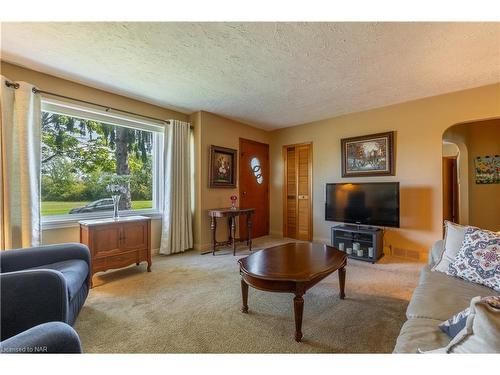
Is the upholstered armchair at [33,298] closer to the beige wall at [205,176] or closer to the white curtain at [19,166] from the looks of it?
the white curtain at [19,166]

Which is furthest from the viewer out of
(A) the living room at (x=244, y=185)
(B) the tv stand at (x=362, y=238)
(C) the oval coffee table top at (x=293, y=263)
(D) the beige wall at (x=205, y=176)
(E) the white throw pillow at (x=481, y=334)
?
(D) the beige wall at (x=205, y=176)

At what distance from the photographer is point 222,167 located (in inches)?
165

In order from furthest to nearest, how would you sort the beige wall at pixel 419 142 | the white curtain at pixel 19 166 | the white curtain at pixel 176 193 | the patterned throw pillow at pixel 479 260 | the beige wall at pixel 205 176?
the beige wall at pixel 205 176 < the white curtain at pixel 176 193 < the beige wall at pixel 419 142 < the white curtain at pixel 19 166 < the patterned throw pillow at pixel 479 260

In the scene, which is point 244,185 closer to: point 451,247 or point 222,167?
point 222,167

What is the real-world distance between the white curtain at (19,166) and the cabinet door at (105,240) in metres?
0.61

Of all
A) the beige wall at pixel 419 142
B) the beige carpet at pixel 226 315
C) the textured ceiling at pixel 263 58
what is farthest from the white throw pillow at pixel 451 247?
the beige wall at pixel 419 142

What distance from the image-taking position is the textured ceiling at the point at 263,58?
73.3 inches

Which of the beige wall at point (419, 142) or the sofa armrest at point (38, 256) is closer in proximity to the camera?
the sofa armrest at point (38, 256)

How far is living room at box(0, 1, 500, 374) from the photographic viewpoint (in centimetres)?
152

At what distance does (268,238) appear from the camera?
15.9ft

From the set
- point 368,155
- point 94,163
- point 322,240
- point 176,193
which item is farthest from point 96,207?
point 368,155

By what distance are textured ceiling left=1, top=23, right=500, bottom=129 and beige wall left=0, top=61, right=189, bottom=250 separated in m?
0.12
